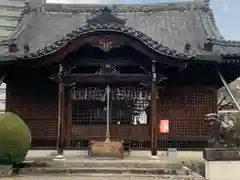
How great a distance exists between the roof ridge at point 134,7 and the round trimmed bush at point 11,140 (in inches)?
403

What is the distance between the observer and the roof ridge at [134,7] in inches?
792

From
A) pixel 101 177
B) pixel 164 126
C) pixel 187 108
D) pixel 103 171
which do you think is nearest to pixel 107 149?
pixel 103 171

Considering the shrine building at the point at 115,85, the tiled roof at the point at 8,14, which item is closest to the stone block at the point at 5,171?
the shrine building at the point at 115,85

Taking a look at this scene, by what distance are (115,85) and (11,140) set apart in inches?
215

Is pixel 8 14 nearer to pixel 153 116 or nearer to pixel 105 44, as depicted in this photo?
pixel 105 44

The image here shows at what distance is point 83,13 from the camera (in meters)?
20.8

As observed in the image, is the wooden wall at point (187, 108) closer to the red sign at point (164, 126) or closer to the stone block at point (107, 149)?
the red sign at point (164, 126)

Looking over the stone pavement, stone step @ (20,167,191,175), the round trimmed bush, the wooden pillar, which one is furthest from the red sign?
the round trimmed bush

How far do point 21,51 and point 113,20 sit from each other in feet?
14.6

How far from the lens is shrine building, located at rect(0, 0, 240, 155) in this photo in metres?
14.1

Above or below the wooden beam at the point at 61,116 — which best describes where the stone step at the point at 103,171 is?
below

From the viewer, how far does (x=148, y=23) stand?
19.7 meters

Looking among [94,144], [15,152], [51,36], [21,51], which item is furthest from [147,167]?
[51,36]

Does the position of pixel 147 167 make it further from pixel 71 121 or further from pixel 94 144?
pixel 71 121
